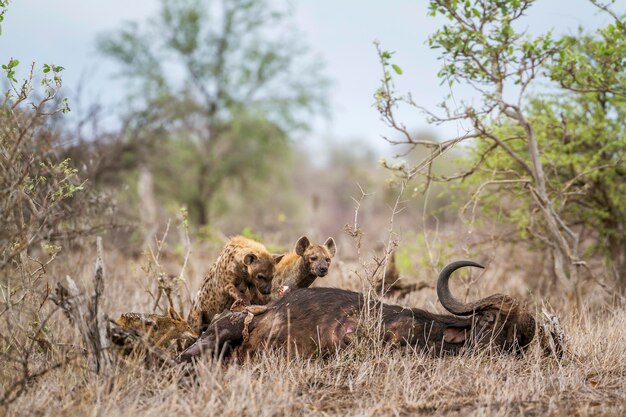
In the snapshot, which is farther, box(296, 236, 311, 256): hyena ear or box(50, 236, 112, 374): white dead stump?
box(296, 236, 311, 256): hyena ear

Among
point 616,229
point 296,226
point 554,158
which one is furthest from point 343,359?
point 296,226

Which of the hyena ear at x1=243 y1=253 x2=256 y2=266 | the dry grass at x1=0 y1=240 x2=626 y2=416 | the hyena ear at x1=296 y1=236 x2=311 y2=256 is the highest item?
the hyena ear at x1=296 y1=236 x2=311 y2=256

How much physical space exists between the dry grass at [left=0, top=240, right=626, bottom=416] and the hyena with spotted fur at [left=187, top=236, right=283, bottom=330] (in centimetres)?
105

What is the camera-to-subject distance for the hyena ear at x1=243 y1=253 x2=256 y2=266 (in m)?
6.51

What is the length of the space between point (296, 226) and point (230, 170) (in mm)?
3471

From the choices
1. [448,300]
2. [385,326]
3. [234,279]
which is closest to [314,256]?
[234,279]

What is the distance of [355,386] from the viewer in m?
5.27

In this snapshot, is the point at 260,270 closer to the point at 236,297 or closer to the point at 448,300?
the point at 236,297

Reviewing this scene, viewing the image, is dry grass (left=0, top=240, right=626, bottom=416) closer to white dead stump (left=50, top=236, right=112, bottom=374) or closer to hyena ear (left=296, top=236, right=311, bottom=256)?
white dead stump (left=50, top=236, right=112, bottom=374)

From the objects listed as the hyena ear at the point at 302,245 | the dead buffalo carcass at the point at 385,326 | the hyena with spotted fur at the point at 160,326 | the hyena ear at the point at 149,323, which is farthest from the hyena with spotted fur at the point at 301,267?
the hyena ear at the point at 149,323

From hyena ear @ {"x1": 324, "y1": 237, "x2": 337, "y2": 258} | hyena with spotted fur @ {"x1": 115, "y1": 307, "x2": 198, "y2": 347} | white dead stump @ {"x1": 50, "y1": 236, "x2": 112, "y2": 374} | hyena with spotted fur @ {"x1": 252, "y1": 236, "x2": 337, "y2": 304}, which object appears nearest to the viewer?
white dead stump @ {"x1": 50, "y1": 236, "x2": 112, "y2": 374}

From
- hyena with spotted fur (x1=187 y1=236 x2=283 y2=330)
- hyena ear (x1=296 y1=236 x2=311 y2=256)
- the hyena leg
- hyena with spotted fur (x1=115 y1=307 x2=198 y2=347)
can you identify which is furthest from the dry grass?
hyena ear (x1=296 y1=236 x2=311 y2=256)

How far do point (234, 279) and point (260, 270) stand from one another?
0.29 metres

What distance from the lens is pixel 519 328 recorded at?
5891 millimetres
